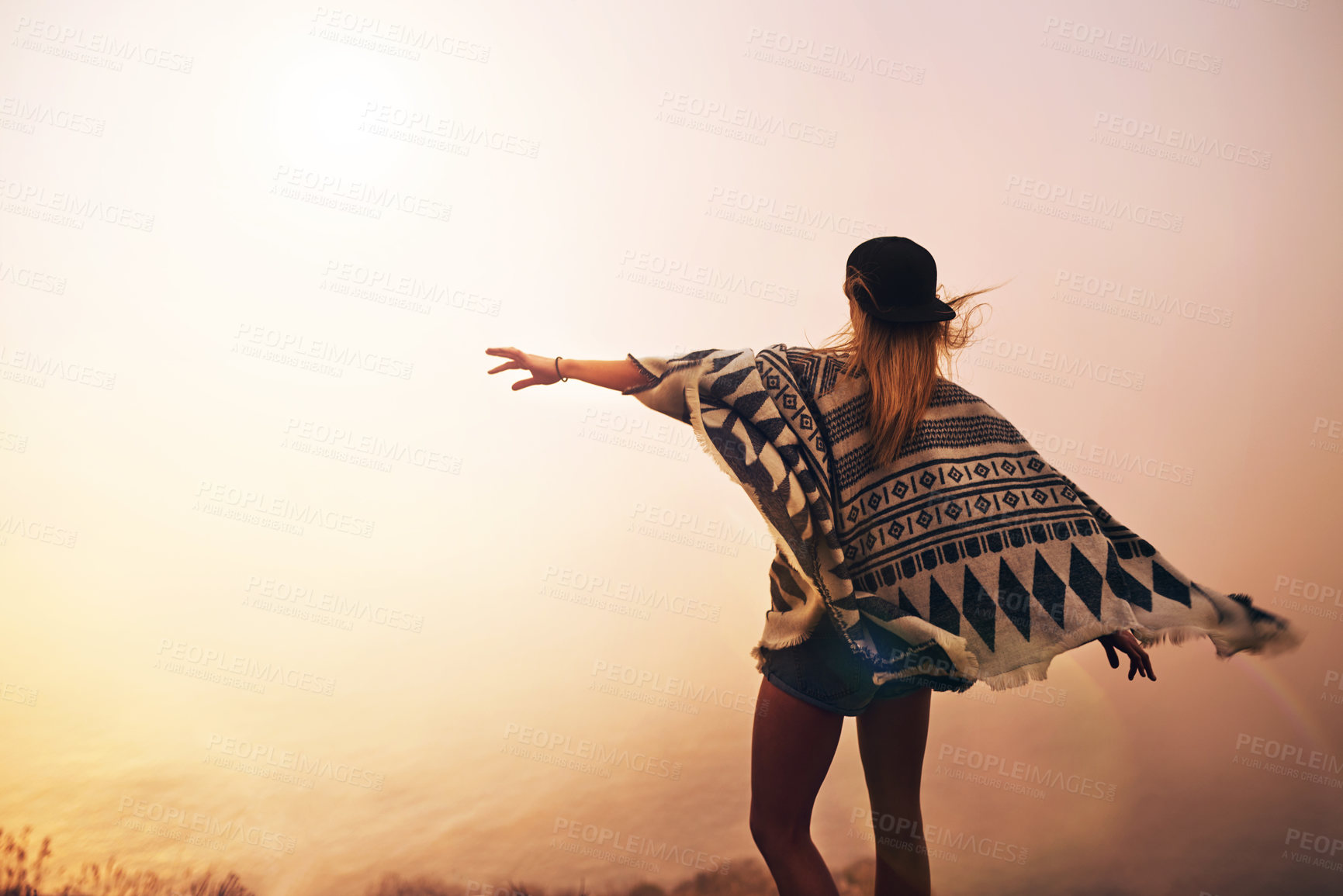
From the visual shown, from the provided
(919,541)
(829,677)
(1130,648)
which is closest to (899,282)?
(919,541)

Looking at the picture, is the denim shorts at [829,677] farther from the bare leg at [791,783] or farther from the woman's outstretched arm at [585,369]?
the woman's outstretched arm at [585,369]

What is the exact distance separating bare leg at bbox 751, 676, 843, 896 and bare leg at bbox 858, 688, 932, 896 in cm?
10

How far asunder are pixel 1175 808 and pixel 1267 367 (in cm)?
136

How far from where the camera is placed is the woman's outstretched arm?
152 cm

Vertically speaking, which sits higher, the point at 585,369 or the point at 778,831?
the point at 585,369

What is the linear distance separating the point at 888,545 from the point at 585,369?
0.64 meters

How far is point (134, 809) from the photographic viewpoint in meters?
2.09

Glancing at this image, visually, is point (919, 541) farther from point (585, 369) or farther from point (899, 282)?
point (585, 369)

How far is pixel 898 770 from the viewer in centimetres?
157

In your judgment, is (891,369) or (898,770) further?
(898,770)

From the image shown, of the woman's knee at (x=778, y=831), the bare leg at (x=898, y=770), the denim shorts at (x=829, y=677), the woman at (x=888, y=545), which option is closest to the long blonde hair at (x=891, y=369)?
the woman at (x=888, y=545)

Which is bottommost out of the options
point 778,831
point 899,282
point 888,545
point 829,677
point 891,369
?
point 778,831

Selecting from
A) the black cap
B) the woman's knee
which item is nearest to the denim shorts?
the woman's knee

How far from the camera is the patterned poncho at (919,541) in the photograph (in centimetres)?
144
